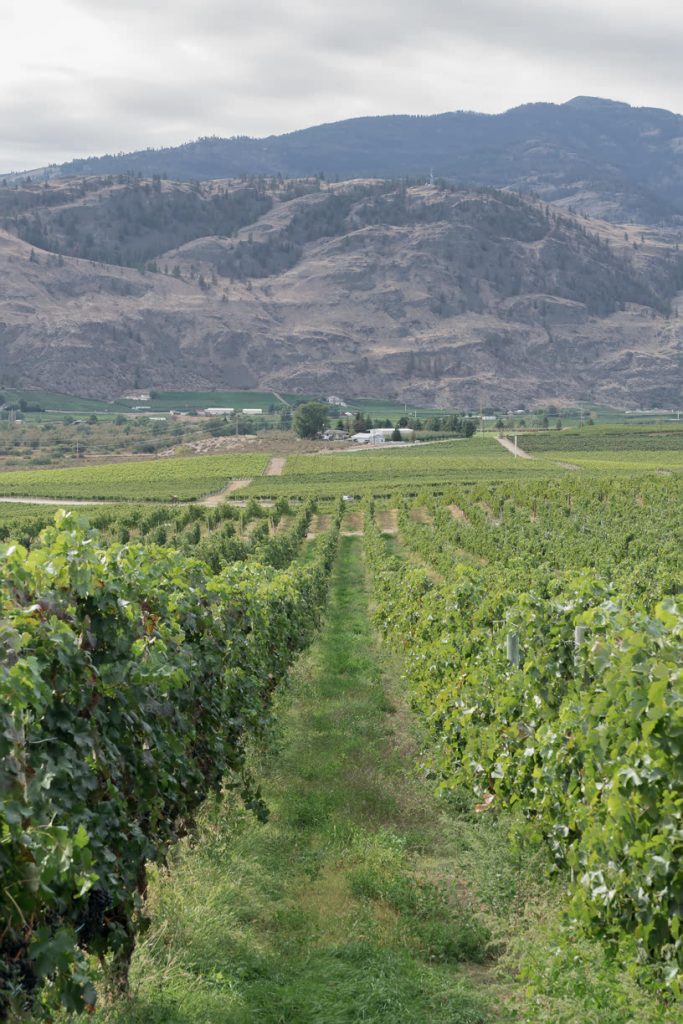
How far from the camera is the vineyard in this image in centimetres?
634

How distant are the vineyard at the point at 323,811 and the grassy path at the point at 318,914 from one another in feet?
0.10

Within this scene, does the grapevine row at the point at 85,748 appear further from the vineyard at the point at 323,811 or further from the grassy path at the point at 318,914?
the grassy path at the point at 318,914

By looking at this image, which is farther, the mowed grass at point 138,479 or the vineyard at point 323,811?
the mowed grass at point 138,479

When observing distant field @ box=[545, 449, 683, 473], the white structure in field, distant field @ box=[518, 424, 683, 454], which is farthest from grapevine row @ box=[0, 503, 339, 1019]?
Answer: the white structure in field

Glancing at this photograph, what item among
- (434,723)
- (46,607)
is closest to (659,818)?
(46,607)

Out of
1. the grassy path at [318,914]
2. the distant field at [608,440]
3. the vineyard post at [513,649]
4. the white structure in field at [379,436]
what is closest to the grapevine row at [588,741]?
the vineyard post at [513,649]

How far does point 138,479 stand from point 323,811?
8719 centimetres

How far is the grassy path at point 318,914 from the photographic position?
7.70m

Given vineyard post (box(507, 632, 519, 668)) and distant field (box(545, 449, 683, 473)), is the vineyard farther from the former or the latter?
distant field (box(545, 449, 683, 473))

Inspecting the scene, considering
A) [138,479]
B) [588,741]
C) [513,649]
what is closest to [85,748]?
[588,741]

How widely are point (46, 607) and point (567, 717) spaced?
3.88 meters

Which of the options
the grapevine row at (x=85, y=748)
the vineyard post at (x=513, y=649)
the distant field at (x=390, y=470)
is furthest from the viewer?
the distant field at (x=390, y=470)

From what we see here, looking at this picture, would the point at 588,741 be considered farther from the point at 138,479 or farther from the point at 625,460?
the point at 625,460

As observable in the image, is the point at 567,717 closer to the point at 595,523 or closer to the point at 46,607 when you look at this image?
the point at 46,607
